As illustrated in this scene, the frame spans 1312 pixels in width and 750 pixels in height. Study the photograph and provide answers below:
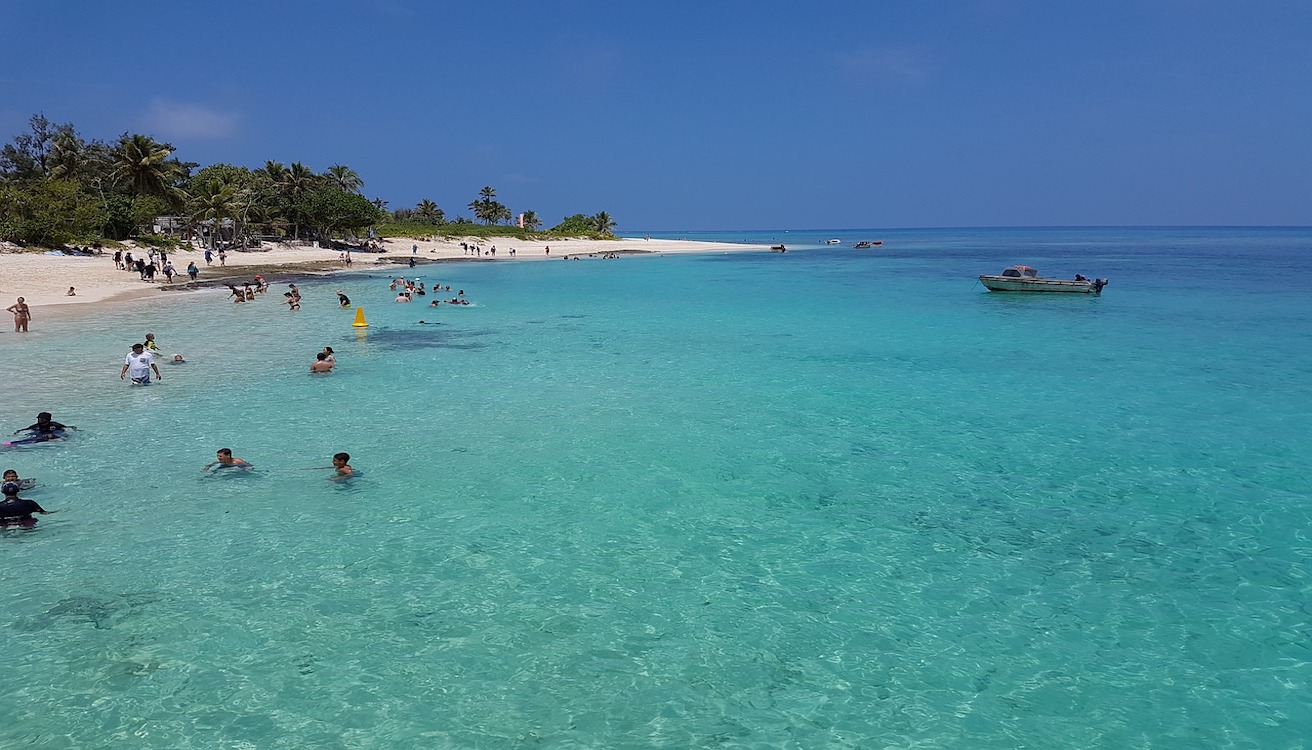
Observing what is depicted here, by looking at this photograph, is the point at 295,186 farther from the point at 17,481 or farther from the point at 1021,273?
the point at 17,481

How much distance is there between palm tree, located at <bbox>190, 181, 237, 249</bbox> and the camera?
248 ft

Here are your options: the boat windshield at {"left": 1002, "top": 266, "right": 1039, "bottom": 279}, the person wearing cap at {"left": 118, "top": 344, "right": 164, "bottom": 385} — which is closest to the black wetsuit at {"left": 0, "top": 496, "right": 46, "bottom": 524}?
the person wearing cap at {"left": 118, "top": 344, "right": 164, "bottom": 385}

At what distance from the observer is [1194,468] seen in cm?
1488

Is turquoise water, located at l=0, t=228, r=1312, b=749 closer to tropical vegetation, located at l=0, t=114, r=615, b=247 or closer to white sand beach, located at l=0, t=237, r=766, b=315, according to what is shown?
white sand beach, located at l=0, t=237, r=766, b=315

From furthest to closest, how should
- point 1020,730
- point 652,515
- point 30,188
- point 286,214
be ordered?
point 286,214 → point 30,188 → point 652,515 → point 1020,730

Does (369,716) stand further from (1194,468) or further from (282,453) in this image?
(1194,468)

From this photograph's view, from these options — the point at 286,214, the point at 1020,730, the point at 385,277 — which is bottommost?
the point at 1020,730

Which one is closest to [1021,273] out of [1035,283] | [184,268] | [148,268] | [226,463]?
[1035,283]

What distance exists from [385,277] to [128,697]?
61.9 meters

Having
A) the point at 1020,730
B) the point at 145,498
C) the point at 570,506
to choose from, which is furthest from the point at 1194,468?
the point at 145,498

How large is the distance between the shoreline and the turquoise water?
2322 centimetres

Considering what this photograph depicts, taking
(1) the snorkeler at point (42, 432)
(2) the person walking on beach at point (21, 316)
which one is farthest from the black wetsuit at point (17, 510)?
(2) the person walking on beach at point (21, 316)

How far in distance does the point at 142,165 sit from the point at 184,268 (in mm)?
15910

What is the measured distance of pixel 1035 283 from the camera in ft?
163
